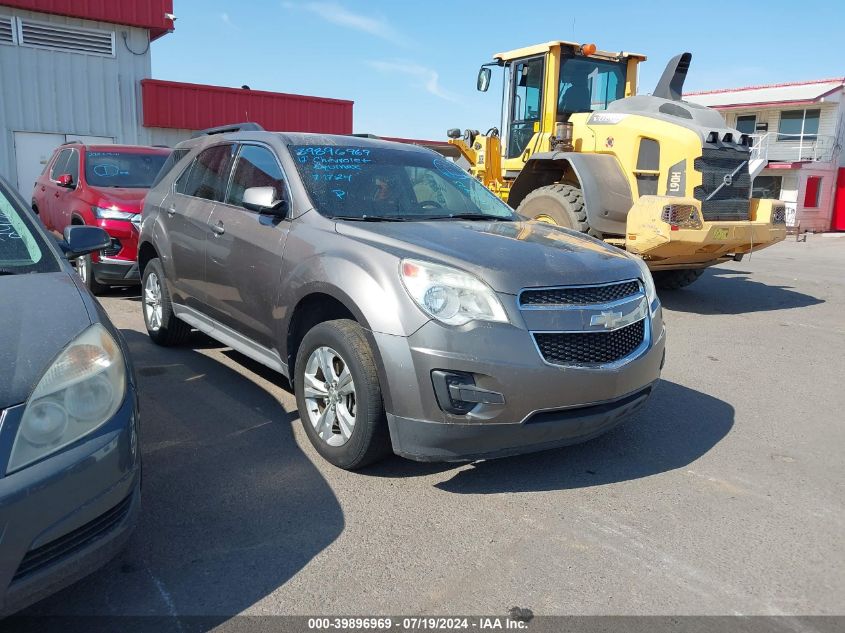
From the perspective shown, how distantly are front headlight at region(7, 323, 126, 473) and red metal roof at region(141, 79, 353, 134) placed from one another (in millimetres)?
14852

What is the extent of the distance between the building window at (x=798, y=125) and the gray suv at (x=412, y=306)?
30.1 meters

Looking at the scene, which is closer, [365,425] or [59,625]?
[59,625]

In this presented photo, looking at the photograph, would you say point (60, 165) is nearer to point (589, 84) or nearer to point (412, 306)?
point (589, 84)

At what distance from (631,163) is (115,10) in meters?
14.5

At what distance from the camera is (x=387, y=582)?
2686mm

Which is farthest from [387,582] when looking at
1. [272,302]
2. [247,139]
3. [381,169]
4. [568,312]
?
[247,139]

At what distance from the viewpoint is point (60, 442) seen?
2.14 m

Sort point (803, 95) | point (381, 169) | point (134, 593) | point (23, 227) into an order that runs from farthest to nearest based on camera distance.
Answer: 1. point (803, 95)
2. point (381, 169)
3. point (23, 227)
4. point (134, 593)

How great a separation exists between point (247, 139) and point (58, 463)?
127 inches

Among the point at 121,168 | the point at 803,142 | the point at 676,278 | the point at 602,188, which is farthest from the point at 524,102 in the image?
the point at 803,142

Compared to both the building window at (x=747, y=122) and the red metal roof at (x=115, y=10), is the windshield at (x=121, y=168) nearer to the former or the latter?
the red metal roof at (x=115, y=10)

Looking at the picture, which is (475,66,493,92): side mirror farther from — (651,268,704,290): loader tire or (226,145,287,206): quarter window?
(226,145,287,206): quarter window

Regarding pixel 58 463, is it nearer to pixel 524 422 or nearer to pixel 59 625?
pixel 59 625

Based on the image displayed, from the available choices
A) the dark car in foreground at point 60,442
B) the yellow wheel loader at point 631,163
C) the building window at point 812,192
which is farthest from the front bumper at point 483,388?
the building window at point 812,192
